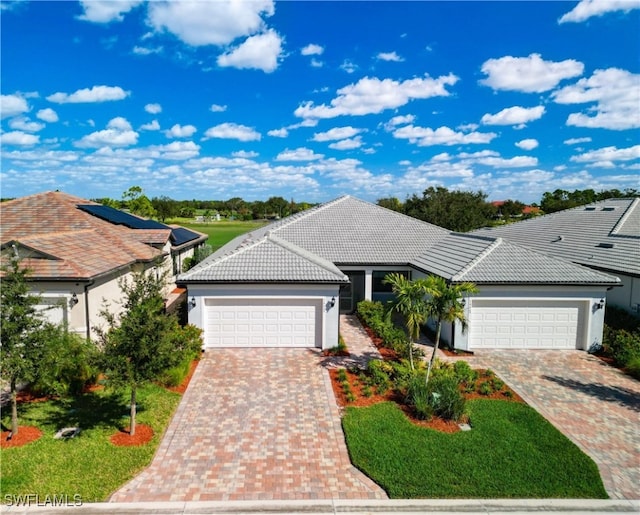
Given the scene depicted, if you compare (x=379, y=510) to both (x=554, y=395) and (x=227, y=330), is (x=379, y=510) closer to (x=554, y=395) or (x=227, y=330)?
(x=554, y=395)

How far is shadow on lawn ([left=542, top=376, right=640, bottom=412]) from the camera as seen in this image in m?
12.6

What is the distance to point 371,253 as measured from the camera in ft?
77.2

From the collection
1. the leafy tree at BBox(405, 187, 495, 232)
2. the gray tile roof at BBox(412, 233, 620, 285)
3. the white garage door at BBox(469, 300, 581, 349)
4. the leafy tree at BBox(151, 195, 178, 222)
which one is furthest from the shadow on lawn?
the leafy tree at BBox(151, 195, 178, 222)

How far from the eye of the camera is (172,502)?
794 cm

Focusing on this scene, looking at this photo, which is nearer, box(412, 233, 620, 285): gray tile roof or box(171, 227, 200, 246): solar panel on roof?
box(412, 233, 620, 285): gray tile roof

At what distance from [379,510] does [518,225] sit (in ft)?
93.7

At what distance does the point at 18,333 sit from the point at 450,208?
150 ft

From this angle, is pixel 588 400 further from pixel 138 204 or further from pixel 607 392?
pixel 138 204

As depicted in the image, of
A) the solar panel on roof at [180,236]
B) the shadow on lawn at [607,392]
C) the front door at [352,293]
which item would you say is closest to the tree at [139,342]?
the shadow on lawn at [607,392]

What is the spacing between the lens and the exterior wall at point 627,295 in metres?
17.7

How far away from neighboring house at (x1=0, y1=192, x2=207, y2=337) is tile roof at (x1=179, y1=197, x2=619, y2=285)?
130 inches

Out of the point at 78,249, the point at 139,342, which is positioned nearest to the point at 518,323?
the point at 139,342

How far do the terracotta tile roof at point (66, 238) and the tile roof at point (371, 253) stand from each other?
12.2 ft

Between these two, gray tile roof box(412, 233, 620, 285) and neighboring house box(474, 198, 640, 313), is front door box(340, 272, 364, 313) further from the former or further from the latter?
neighboring house box(474, 198, 640, 313)
